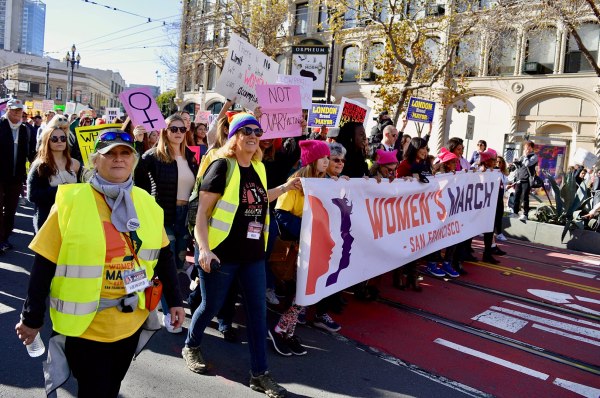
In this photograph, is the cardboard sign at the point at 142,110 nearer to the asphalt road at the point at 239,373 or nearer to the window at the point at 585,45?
the asphalt road at the point at 239,373

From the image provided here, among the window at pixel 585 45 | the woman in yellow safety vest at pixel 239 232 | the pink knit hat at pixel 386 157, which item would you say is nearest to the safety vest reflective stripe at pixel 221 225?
the woman in yellow safety vest at pixel 239 232

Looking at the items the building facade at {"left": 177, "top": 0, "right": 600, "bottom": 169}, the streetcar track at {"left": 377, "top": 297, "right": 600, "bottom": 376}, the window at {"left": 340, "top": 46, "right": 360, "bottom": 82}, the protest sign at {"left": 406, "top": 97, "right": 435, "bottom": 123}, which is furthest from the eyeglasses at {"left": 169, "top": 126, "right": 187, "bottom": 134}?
the window at {"left": 340, "top": 46, "right": 360, "bottom": 82}

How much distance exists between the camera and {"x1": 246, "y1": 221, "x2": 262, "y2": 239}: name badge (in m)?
3.56

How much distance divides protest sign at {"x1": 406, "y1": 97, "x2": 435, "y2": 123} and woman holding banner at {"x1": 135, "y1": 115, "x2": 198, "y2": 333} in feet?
22.0

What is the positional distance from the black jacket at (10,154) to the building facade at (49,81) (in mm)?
67921

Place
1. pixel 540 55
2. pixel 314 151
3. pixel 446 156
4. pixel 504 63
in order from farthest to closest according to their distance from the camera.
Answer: pixel 504 63
pixel 540 55
pixel 446 156
pixel 314 151

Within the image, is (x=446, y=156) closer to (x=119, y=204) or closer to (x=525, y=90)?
(x=119, y=204)

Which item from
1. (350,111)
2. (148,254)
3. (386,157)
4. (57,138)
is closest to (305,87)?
(350,111)

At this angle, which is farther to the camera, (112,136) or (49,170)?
(49,170)

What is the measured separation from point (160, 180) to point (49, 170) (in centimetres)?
125

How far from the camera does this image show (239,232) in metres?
3.53

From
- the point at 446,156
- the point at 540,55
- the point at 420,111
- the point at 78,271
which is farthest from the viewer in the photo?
the point at 540,55

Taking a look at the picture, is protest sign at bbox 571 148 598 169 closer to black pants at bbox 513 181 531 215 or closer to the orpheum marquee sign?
black pants at bbox 513 181 531 215

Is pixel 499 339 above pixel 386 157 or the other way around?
the other way around
